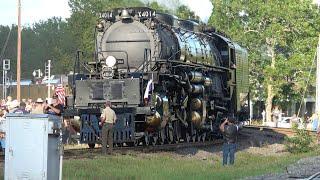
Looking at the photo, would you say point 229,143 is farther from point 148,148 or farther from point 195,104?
point 195,104

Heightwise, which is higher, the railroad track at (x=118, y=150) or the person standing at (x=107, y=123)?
the person standing at (x=107, y=123)

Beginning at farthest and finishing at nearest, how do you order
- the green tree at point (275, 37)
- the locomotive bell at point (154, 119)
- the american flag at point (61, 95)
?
1. the green tree at point (275, 37)
2. the american flag at point (61, 95)
3. the locomotive bell at point (154, 119)

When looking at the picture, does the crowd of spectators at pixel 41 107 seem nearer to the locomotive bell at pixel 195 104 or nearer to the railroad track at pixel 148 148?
the railroad track at pixel 148 148

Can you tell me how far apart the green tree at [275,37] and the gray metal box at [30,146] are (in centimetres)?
4812

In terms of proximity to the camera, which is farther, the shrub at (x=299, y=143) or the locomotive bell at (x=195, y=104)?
the shrub at (x=299, y=143)

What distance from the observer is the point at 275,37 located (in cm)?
5678

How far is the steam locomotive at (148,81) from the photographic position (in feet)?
65.9

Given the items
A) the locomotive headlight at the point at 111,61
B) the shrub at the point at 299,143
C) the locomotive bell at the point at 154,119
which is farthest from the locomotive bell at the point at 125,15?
the shrub at the point at 299,143

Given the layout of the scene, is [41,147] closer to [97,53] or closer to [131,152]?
[131,152]

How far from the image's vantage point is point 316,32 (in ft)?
188

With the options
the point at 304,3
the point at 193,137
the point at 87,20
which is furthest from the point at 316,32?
the point at 193,137

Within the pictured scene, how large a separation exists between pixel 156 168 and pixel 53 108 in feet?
18.7

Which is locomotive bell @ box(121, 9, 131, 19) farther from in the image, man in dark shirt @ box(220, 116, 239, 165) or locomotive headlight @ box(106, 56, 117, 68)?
man in dark shirt @ box(220, 116, 239, 165)

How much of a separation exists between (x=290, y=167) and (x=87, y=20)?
58674 millimetres
